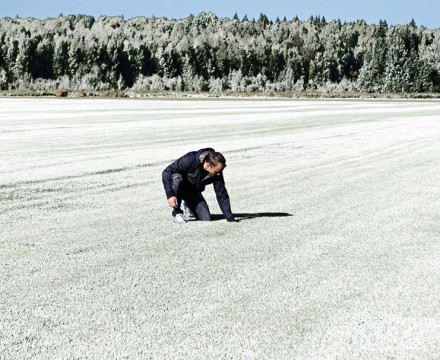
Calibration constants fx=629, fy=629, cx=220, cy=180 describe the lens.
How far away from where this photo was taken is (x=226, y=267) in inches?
261

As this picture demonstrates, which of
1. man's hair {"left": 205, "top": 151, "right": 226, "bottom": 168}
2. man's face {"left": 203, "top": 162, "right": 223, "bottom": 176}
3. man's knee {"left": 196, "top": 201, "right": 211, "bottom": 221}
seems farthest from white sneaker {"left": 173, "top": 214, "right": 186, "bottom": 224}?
man's hair {"left": 205, "top": 151, "right": 226, "bottom": 168}

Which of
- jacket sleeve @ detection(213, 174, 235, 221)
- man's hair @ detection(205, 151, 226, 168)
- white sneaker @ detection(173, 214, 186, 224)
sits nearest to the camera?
man's hair @ detection(205, 151, 226, 168)

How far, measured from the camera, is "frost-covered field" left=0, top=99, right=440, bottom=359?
4.68 m

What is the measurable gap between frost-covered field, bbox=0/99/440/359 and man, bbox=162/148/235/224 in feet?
1.32

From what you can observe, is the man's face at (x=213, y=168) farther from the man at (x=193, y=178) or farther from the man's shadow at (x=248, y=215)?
the man's shadow at (x=248, y=215)

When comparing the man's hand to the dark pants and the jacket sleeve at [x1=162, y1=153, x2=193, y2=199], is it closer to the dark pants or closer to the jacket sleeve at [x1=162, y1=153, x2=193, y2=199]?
the jacket sleeve at [x1=162, y1=153, x2=193, y2=199]

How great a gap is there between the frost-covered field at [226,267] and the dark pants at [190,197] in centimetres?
28

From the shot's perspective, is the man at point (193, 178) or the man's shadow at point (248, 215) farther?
the man's shadow at point (248, 215)

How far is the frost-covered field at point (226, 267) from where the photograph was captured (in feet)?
15.4

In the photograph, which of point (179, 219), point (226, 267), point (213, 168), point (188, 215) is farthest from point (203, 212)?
point (226, 267)

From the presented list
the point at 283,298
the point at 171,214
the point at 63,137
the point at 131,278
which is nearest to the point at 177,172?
the point at 171,214

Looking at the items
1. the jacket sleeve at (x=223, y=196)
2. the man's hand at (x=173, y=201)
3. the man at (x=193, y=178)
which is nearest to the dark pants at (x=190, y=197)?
the man at (x=193, y=178)

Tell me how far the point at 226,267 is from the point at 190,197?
2.39 metres

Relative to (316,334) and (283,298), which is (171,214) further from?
(316,334)
